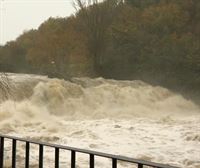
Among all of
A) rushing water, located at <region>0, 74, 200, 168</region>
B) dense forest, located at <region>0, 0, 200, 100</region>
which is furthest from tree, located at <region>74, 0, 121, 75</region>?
rushing water, located at <region>0, 74, 200, 168</region>

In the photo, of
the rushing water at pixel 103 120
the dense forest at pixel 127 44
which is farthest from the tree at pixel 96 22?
the rushing water at pixel 103 120

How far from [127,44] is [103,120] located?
1857cm

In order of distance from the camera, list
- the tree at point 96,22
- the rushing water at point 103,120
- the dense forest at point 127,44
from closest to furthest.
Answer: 1. the rushing water at point 103,120
2. the dense forest at point 127,44
3. the tree at point 96,22

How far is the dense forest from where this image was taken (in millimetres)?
35156

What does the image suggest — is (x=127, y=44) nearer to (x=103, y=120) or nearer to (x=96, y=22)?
(x=96, y=22)

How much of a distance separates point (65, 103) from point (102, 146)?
876 cm

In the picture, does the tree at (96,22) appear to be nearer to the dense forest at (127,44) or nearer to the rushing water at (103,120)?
the dense forest at (127,44)

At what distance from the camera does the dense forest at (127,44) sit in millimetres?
35156

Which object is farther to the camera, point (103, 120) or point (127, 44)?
point (127, 44)

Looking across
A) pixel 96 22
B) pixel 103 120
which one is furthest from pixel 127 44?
pixel 103 120

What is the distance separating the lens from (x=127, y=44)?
39156 mm

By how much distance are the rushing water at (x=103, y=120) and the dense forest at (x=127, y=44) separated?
12.5 ft

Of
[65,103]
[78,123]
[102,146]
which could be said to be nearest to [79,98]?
[65,103]

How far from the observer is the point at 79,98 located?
987 inches
